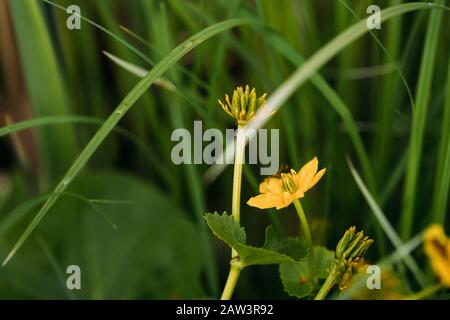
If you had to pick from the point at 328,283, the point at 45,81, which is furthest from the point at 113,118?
→ the point at 45,81

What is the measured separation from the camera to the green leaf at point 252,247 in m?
0.48

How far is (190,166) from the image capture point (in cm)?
66

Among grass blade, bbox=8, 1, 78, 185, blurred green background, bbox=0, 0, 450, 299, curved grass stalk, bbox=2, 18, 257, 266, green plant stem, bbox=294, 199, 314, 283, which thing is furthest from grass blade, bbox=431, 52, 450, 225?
grass blade, bbox=8, 1, 78, 185

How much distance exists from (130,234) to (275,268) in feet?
0.55

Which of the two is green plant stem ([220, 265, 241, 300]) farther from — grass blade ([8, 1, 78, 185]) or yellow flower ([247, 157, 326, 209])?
grass blade ([8, 1, 78, 185])

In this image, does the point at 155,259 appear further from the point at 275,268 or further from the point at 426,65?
the point at 426,65

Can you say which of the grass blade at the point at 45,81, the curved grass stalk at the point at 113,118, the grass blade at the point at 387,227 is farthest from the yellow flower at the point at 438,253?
the grass blade at the point at 45,81

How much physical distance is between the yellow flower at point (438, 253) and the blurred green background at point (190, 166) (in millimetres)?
226

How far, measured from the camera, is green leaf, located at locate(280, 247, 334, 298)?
523 mm

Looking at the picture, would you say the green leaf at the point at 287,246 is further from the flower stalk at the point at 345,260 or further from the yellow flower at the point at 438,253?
the yellow flower at the point at 438,253

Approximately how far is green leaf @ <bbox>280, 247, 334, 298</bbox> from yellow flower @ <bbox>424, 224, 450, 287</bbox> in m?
0.16

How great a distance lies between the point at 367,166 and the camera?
61 centimetres
